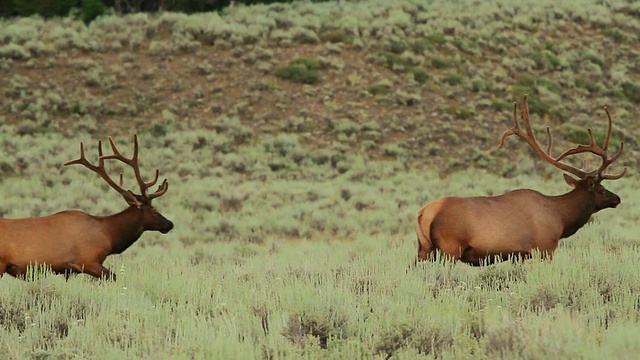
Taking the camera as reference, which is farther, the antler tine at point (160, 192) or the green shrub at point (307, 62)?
the green shrub at point (307, 62)

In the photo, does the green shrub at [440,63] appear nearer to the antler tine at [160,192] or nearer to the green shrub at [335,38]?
the green shrub at [335,38]

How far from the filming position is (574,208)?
9500 mm

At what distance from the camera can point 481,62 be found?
32.5 metres

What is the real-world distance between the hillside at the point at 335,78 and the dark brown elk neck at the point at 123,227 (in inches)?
603

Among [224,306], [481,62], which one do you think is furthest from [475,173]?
[224,306]

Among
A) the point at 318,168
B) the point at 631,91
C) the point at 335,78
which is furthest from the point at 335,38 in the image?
the point at 631,91

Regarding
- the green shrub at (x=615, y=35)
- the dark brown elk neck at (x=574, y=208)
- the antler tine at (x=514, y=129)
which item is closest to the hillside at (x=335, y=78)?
the green shrub at (x=615, y=35)

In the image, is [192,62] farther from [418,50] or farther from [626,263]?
[626,263]

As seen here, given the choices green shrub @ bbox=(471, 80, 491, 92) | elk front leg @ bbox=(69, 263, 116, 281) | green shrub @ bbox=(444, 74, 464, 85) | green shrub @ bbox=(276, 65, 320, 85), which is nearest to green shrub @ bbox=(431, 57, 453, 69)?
green shrub @ bbox=(444, 74, 464, 85)

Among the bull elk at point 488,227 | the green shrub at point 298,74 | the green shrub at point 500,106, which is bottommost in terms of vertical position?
the green shrub at point 500,106

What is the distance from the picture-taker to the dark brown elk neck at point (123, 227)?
29.3 feet

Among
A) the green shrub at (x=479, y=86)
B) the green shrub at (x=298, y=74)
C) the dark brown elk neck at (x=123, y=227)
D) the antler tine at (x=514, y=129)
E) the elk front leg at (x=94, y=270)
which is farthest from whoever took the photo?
the green shrub at (x=479, y=86)

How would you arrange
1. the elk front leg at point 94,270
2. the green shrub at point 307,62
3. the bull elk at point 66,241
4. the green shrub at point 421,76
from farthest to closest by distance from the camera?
the green shrub at point 421,76, the green shrub at point 307,62, the elk front leg at point 94,270, the bull elk at point 66,241

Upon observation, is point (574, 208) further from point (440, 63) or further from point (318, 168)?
point (440, 63)
